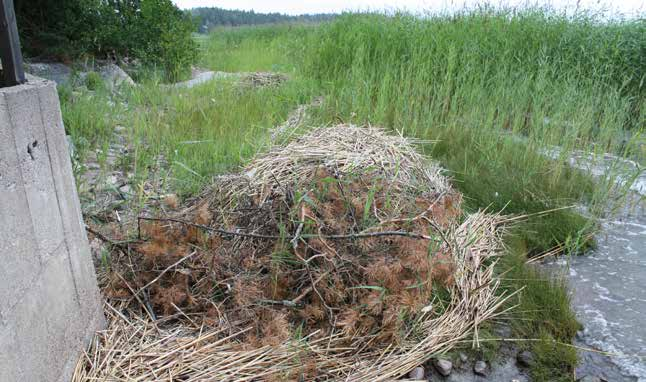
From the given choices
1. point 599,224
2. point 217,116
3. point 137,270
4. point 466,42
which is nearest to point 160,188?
point 137,270

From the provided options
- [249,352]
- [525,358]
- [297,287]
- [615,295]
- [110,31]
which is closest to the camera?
[249,352]

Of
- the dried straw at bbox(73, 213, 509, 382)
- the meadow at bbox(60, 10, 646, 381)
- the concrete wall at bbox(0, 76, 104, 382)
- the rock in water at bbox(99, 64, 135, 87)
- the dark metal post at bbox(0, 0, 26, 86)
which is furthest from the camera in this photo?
the rock in water at bbox(99, 64, 135, 87)

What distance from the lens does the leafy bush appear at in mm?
5773

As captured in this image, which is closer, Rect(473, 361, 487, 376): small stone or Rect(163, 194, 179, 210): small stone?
Rect(473, 361, 487, 376): small stone

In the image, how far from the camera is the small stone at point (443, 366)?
1.88 metres

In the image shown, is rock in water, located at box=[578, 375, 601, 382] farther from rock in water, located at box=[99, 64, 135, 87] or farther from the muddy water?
rock in water, located at box=[99, 64, 135, 87]

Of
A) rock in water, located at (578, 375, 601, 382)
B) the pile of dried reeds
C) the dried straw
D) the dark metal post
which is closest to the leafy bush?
the pile of dried reeds

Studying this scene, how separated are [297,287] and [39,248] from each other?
100 centimetres

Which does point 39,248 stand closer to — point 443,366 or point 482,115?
point 443,366

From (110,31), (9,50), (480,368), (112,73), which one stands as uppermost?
(9,50)

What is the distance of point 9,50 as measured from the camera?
4.75ft

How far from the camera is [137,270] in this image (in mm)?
2170

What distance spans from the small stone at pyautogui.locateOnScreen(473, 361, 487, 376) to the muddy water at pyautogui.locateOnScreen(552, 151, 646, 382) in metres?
0.35

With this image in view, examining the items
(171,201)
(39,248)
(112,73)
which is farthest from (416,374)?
(112,73)
